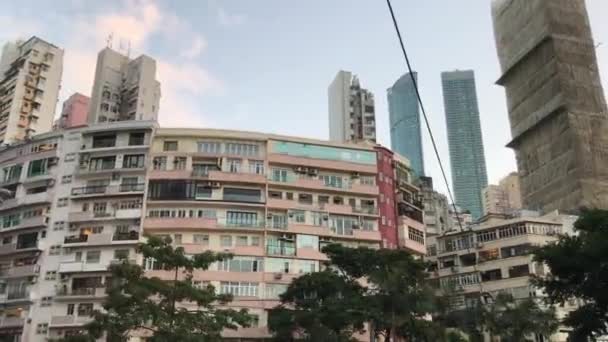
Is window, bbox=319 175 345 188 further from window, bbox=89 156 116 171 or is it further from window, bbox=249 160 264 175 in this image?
window, bbox=89 156 116 171

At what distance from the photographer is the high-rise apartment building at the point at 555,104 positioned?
6700 cm

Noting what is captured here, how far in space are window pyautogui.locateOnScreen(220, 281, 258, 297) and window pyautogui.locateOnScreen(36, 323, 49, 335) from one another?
1647 cm

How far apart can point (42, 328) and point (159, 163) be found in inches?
720

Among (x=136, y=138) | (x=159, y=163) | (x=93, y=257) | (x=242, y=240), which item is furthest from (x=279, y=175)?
(x=93, y=257)

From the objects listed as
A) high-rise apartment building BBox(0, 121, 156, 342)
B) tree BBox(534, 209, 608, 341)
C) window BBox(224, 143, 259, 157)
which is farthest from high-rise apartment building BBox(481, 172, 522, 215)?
tree BBox(534, 209, 608, 341)

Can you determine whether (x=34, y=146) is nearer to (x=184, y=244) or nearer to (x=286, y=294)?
(x=184, y=244)

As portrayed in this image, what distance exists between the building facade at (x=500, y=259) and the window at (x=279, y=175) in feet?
56.1

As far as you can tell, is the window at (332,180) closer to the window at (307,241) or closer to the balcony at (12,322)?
the window at (307,241)

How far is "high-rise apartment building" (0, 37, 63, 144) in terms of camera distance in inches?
3580

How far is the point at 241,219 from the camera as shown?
54812 mm

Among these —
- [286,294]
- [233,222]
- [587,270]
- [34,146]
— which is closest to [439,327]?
[286,294]

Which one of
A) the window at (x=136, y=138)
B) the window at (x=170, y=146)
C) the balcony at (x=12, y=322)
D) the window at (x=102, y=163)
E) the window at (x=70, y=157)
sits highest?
the window at (x=136, y=138)

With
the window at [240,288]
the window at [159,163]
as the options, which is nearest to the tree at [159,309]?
the window at [240,288]

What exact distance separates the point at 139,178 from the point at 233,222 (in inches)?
412
